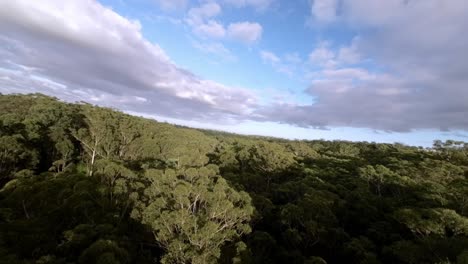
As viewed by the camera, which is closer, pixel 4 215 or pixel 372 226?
pixel 4 215

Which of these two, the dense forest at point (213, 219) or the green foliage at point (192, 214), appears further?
the green foliage at point (192, 214)

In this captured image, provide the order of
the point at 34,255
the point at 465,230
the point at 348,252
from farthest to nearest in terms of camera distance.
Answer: the point at 348,252 < the point at 465,230 < the point at 34,255

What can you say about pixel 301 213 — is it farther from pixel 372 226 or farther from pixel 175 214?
pixel 175 214

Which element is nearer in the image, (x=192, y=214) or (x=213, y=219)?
(x=192, y=214)

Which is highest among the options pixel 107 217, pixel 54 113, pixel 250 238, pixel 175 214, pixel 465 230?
pixel 54 113

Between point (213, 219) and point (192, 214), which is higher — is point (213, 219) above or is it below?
below

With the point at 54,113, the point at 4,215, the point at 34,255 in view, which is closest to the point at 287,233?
the point at 34,255

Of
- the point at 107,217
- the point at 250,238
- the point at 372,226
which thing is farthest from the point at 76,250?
the point at 372,226

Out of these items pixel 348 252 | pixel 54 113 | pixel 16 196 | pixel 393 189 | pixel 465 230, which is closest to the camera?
pixel 465 230

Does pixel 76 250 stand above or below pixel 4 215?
below

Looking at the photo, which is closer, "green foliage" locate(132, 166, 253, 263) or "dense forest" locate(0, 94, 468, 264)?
"dense forest" locate(0, 94, 468, 264)
